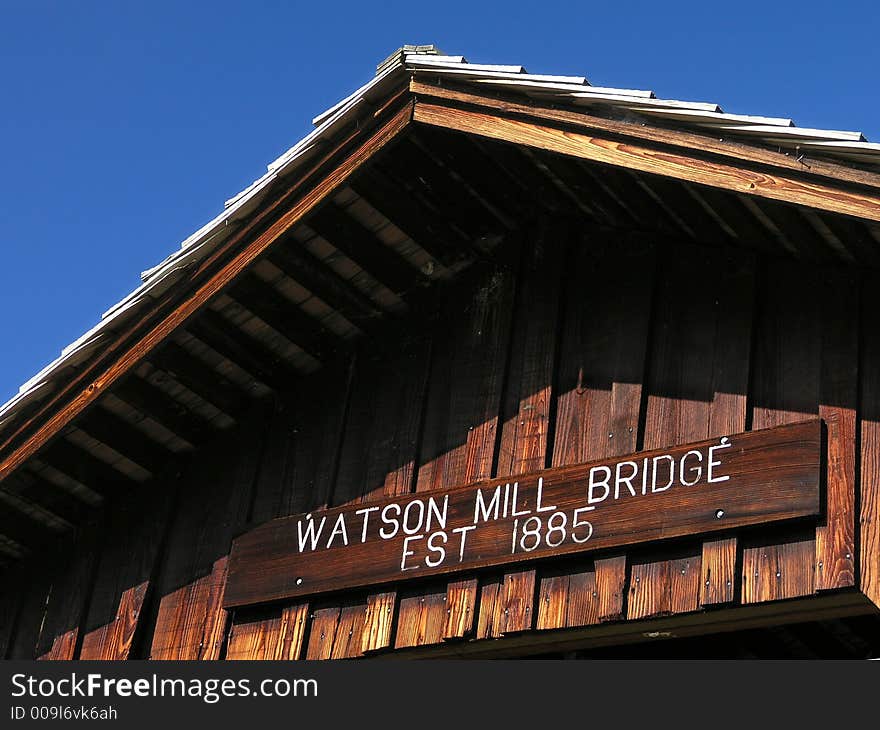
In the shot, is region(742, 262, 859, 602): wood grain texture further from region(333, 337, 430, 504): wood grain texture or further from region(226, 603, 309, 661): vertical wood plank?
region(226, 603, 309, 661): vertical wood plank

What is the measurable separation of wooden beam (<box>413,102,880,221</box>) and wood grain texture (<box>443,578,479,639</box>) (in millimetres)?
2164

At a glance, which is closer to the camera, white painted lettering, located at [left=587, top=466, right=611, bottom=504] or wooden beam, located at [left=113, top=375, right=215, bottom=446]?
white painted lettering, located at [left=587, top=466, right=611, bottom=504]

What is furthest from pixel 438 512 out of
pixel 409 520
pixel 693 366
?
pixel 693 366

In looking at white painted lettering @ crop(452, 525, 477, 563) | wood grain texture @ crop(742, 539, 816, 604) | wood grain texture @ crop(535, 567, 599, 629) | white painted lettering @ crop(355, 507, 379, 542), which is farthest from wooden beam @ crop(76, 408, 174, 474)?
wood grain texture @ crop(742, 539, 816, 604)

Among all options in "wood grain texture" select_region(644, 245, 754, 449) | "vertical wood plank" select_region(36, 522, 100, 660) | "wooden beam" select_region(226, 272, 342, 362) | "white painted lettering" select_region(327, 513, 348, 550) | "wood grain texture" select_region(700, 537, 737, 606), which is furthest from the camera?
"vertical wood plank" select_region(36, 522, 100, 660)

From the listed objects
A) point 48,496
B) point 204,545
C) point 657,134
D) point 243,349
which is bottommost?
point 204,545

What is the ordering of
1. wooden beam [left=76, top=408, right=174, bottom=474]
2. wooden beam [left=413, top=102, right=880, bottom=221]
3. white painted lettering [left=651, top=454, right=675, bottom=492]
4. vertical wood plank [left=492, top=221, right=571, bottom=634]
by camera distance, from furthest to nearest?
1. wooden beam [left=76, top=408, right=174, bottom=474]
2. vertical wood plank [left=492, top=221, right=571, bottom=634]
3. white painted lettering [left=651, top=454, right=675, bottom=492]
4. wooden beam [left=413, top=102, right=880, bottom=221]

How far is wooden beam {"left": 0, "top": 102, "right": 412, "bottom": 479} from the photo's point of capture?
8078mm

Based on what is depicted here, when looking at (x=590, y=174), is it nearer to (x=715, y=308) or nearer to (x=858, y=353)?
(x=715, y=308)

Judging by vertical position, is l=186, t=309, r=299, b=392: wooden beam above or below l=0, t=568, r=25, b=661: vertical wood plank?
above

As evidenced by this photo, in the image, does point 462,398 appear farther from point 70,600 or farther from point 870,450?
point 70,600

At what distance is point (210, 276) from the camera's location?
27.6ft

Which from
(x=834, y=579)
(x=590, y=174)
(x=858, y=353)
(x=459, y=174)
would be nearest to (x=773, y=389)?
(x=858, y=353)

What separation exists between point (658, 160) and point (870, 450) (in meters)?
1.59
